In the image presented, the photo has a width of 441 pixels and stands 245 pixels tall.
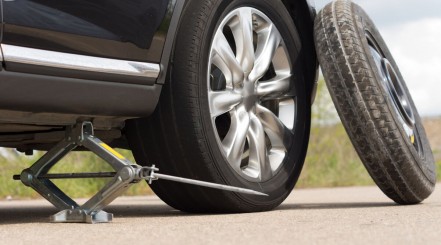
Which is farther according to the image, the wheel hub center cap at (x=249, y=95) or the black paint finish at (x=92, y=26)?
the wheel hub center cap at (x=249, y=95)

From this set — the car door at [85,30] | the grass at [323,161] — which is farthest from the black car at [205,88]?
the grass at [323,161]

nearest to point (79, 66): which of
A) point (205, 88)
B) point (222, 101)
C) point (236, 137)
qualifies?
point (205, 88)

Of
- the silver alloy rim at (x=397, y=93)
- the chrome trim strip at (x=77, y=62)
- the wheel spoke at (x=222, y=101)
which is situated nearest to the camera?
the chrome trim strip at (x=77, y=62)

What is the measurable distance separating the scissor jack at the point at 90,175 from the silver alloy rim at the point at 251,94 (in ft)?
1.28

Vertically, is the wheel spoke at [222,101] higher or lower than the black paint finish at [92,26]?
lower

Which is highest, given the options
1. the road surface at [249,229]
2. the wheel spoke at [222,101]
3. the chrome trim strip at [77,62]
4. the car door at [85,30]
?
the car door at [85,30]

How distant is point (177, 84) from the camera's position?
13.5 ft

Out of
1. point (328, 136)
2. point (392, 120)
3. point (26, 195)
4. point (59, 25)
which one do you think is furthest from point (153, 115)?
point (328, 136)

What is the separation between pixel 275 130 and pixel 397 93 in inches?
56.1

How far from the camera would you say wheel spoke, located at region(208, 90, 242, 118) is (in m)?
4.34

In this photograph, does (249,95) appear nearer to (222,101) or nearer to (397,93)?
(222,101)

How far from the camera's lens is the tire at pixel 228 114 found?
4125mm

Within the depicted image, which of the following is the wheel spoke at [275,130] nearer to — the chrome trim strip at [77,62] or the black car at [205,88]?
the black car at [205,88]

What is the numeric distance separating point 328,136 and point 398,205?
4.84 m
